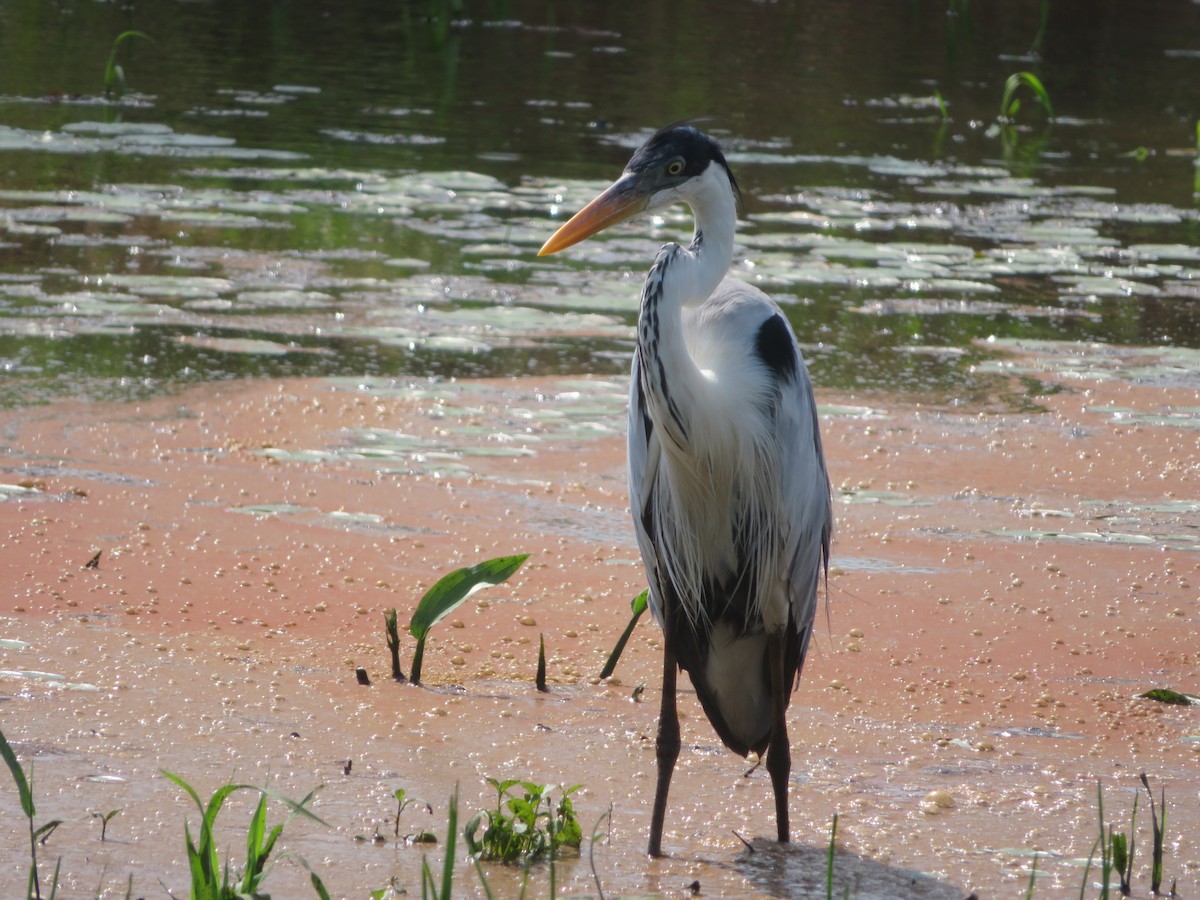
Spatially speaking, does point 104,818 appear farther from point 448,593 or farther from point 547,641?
point 547,641

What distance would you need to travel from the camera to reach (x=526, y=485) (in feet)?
19.5

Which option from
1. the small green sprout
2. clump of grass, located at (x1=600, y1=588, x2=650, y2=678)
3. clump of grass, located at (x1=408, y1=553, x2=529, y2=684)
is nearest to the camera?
the small green sprout

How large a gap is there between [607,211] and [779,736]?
1315mm

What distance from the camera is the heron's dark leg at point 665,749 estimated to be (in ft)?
11.3

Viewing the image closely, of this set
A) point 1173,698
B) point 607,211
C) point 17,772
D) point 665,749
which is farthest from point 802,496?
point 17,772

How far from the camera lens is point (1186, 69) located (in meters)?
20.5

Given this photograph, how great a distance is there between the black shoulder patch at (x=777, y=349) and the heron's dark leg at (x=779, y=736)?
2.10ft

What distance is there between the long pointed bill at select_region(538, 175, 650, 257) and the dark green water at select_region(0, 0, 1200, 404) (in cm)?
337

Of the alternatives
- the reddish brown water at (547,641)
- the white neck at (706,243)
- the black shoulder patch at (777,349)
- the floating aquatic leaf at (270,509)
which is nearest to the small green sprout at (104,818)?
the reddish brown water at (547,641)

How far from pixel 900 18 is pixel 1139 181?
1199 centimetres

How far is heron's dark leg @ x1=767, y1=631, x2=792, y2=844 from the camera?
3617 millimetres

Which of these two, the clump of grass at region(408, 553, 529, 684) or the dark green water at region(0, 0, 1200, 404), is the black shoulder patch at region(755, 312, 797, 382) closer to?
the clump of grass at region(408, 553, 529, 684)

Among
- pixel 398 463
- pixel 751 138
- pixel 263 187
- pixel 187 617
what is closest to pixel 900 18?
pixel 751 138

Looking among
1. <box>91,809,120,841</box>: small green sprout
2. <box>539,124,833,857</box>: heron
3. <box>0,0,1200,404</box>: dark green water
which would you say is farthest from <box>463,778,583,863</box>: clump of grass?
<box>0,0,1200,404</box>: dark green water
